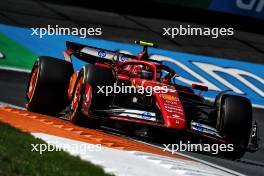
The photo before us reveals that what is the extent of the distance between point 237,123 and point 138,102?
1.55 meters

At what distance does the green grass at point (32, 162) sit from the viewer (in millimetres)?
6590

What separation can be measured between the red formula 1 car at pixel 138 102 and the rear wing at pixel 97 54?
0.58 m

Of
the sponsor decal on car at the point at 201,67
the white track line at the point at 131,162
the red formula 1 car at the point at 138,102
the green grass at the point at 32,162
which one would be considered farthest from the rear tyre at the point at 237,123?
the sponsor decal on car at the point at 201,67

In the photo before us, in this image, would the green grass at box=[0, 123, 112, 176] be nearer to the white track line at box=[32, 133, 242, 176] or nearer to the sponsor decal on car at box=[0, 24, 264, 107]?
the white track line at box=[32, 133, 242, 176]

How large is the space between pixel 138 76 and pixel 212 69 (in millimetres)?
7063

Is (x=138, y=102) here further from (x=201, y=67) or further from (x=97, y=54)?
(x=201, y=67)

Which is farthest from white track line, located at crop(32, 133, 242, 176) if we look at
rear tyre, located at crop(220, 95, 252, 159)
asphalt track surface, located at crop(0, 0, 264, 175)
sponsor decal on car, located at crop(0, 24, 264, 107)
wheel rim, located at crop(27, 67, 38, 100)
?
asphalt track surface, located at crop(0, 0, 264, 175)

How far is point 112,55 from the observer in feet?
45.1

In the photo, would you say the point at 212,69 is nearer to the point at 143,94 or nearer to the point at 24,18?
the point at 24,18

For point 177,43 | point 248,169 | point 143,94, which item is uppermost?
point 177,43

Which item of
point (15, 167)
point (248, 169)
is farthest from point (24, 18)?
point (15, 167)

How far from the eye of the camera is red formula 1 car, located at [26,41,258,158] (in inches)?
433

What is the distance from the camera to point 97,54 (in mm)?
13922

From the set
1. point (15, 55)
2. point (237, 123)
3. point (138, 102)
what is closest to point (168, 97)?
point (138, 102)
